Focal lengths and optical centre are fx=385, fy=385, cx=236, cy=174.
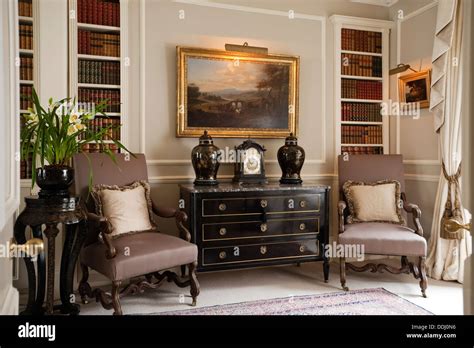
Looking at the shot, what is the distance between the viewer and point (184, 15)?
4.03 m

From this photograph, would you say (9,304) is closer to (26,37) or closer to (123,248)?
(123,248)

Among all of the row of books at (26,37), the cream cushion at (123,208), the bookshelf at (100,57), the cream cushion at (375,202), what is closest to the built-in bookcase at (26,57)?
the row of books at (26,37)

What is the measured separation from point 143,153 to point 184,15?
4.95 ft

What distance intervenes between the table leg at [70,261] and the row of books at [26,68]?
1.44 meters

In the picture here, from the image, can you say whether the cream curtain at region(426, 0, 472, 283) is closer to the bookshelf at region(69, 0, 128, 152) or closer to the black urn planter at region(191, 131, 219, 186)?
the black urn planter at region(191, 131, 219, 186)

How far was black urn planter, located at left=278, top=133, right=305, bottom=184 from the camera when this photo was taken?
3986mm

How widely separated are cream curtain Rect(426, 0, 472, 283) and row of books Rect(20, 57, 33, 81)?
3.88 metres

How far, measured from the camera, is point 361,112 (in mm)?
4715

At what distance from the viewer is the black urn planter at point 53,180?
2688 millimetres

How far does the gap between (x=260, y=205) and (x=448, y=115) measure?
2106 millimetres

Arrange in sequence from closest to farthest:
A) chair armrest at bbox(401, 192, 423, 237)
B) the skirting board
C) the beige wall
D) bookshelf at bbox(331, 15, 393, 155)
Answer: the skirting board < chair armrest at bbox(401, 192, 423, 237) < the beige wall < bookshelf at bbox(331, 15, 393, 155)

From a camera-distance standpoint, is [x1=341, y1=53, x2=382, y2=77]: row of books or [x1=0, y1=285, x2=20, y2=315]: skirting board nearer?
[x1=0, y1=285, x2=20, y2=315]: skirting board

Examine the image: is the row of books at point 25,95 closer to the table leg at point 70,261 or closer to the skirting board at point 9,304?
the table leg at point 70,261

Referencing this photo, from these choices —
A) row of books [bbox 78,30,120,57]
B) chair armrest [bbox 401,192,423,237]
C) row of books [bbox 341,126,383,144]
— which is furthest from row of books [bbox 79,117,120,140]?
chair armrest [bbox 401,192,423,237]
